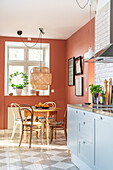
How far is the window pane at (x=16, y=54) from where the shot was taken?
26.2 feet

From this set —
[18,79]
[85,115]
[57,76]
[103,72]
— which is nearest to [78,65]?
[57,76]

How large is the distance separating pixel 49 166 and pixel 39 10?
288 cm

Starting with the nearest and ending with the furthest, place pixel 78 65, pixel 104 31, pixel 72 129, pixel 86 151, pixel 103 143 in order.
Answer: pixel 103 143 → pixel 86 151 → pixel 72 129 → pixel 104 31 → pixel 78 65

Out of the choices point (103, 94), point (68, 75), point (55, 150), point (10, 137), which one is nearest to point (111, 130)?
point (103, 94)

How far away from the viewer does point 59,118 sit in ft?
25.3

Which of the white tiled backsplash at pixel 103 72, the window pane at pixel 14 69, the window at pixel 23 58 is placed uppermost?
the window at pixel 23 58

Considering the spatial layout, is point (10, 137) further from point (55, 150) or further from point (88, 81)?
point (88, 81)

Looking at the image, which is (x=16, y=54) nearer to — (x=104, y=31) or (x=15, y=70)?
(x=15, y=70)

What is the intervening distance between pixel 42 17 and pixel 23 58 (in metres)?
2.68

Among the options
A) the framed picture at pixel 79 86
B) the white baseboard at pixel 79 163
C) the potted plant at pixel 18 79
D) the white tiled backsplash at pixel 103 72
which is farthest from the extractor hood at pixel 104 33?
the potted plant at pixel 18 79

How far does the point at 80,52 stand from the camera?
6.37 meters

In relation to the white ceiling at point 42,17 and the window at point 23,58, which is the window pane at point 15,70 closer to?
the window at point 23,58

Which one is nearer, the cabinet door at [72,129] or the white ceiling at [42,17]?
the cabinet door at [72,129]

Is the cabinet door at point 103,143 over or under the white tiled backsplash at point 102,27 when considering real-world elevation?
under
